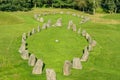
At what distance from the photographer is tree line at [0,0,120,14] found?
94812mm

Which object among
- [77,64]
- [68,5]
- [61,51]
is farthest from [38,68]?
[68,5]

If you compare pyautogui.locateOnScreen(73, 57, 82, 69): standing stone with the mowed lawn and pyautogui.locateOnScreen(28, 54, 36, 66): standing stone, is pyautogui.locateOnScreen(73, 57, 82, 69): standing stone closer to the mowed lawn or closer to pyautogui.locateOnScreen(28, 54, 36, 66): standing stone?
the mowed lawn

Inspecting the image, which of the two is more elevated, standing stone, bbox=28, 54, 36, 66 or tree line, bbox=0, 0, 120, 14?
standing stone, bbox=28, 54, 36, 66

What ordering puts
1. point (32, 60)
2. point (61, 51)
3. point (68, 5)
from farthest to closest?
point (68, 5) < point (61, 51) < point (32, 60)

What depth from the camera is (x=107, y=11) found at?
365ft

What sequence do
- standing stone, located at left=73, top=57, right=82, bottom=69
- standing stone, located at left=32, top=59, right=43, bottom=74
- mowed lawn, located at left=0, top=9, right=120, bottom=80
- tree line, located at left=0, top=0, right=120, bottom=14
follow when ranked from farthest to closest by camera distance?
tree line, located at left=0, top=0, right=120, bottom=14 < standing stone, located at left=73, top=57, right=82, bottom=69 < mowed lawn, located at left=0, top=9, right=120, bottom=80 < standing stone, located at left=32, top=59, right=43, bottom=74

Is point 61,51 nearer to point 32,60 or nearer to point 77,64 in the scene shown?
point 77,64

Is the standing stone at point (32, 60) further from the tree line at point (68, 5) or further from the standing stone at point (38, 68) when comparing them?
the tree line at point (68, 5)

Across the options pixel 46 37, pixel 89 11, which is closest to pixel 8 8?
pixel 89 11

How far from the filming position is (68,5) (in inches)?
4163

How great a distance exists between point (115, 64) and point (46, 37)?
624 inches

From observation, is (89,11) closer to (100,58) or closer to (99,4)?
(99,4)

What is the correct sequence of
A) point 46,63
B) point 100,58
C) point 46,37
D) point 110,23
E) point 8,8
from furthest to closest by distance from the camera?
point 8,8, point 110,23, point 46,37, point 100,58, point 46,63

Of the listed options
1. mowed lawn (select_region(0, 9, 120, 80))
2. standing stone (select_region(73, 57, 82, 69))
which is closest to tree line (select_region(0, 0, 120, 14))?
mowed lawn (select_region(0, 9, 120, 80))
